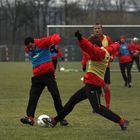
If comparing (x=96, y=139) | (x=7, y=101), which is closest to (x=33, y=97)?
(x=96, y=139)

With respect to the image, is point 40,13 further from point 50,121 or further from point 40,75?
point 50,121

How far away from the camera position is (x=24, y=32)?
88.9 metres

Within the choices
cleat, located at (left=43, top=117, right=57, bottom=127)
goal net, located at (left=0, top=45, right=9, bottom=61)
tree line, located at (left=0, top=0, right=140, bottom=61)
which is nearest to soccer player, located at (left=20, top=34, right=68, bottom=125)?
cleat, located at (left=43, top=117, right=57, bottom=127)

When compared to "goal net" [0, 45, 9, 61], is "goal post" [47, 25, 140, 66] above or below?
above

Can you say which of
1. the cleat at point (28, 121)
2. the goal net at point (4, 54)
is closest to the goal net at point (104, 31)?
the cleat at point (28, 121)

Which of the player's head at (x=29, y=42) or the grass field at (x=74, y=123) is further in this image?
the player's head at (x=29, y=42)

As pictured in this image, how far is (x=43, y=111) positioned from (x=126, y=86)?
9.17 meters

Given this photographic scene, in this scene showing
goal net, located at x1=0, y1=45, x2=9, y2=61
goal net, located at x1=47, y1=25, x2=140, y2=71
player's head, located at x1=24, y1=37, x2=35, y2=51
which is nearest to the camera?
player's head, located at x1=24, y1=37, x2=35, y2=51

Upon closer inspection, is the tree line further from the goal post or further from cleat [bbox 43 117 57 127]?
cleat [bbox 43 117 57 127]

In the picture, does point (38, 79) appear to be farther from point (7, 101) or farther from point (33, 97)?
point (7, 101)

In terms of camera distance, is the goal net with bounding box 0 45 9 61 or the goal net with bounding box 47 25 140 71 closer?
the goal net with bounding box 47 25 140 71

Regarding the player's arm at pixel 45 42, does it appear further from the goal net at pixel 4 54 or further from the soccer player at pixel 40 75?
the goal net at pixel 4 54

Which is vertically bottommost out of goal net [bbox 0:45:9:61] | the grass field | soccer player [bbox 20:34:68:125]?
goal net [bbox 0:45:9:61]

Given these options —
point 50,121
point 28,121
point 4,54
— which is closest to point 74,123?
point 50,121
